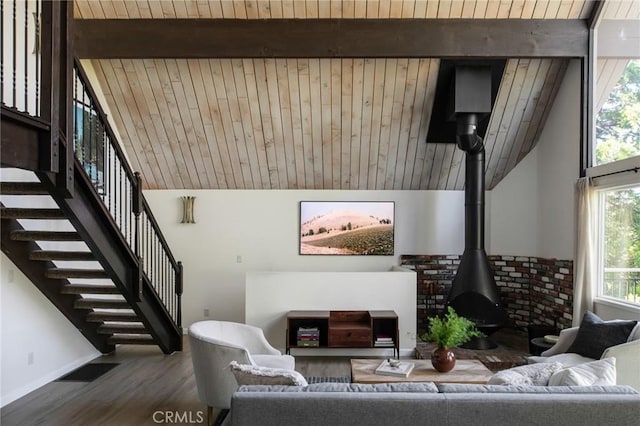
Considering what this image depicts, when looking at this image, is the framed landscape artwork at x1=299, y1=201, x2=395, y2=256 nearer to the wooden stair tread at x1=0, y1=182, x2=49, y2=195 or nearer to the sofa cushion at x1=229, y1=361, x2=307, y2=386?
the wooden stair tread at x1=0, y1=182, x2=49, y2=195

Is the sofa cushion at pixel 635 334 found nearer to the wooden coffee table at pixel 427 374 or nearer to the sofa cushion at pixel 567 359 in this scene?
the sofa cushion at pixel 567 359

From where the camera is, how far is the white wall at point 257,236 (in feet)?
23.9

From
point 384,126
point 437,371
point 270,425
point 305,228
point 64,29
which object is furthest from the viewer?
point 305,228

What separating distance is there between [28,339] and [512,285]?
6.32 metres

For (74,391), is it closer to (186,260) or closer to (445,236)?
(186,260)

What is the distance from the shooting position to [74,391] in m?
4.57

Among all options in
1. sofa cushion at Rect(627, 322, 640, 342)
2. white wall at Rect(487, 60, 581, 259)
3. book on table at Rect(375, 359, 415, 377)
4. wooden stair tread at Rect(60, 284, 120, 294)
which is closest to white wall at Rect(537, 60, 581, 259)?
white wall at Rect(487, 60, 581, 259)

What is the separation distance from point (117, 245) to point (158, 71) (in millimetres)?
2493

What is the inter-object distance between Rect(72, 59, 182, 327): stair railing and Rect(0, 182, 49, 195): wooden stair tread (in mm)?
442

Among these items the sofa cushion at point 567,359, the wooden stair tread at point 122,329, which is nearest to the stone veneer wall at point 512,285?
the sofa cushion at point 567,359

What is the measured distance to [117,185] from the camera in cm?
639

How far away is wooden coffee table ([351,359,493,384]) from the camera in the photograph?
363 cm

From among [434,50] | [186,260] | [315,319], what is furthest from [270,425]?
[186,260]

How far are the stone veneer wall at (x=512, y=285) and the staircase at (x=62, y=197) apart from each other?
3.65 metres
